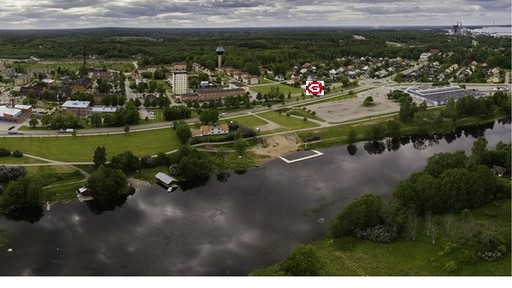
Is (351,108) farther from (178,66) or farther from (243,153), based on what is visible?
(178,66)

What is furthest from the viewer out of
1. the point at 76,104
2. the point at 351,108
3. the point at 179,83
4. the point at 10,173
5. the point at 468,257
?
the point at 179,83

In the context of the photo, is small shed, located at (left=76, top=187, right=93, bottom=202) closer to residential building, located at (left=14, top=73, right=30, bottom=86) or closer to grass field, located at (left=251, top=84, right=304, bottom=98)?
grass field, located at (left=251, top=84, right=304, bottom=98)

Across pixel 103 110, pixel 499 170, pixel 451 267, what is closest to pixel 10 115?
pixel 103 110

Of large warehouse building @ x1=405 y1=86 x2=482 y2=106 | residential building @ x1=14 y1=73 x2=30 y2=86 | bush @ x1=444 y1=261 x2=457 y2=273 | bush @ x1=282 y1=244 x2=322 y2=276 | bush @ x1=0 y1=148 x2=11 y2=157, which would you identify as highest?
residential building @ x1=14 y1=73 x2=30 y2=86

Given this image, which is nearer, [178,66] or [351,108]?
[351,108]

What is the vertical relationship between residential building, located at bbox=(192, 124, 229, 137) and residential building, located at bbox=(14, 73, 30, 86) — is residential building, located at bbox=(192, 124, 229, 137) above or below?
below

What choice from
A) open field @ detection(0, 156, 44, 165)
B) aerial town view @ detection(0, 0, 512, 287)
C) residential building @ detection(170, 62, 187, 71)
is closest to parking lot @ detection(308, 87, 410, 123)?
aerial town view @ detection(0, 0, 512, 287)

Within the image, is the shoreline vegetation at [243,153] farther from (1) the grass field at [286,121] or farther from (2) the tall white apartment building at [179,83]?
(2) the tall white apartment building at [179,83]
